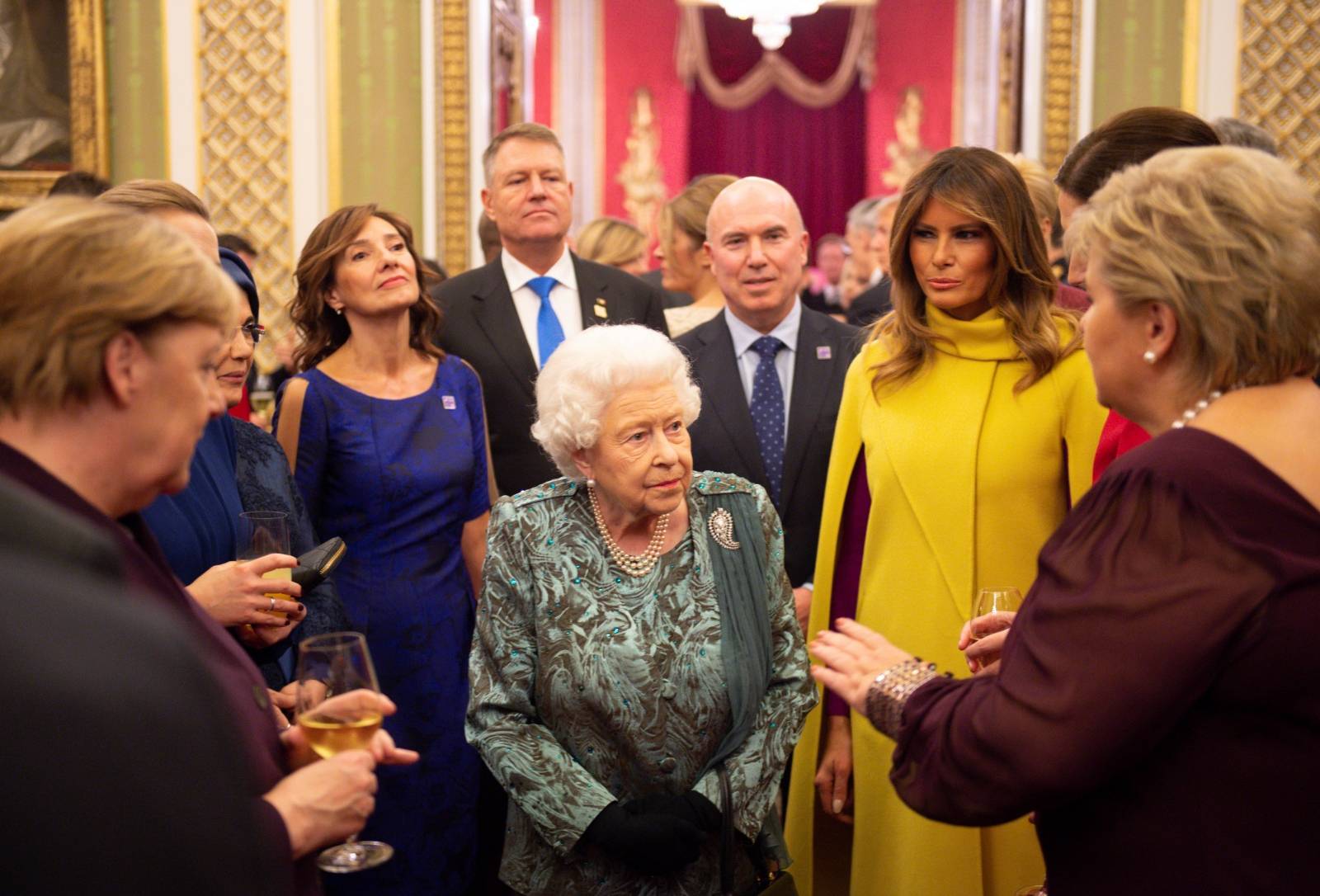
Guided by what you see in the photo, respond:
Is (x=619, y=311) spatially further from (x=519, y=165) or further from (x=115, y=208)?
(x=115, y=208)

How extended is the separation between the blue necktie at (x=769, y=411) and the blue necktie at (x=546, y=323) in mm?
715

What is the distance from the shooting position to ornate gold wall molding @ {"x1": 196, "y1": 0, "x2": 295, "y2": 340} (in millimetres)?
7586

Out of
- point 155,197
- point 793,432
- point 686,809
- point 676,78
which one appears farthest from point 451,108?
point 676,78

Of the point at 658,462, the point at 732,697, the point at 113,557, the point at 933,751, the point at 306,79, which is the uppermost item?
the point at 306,79

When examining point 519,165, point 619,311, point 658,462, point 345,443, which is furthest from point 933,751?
point 519,165

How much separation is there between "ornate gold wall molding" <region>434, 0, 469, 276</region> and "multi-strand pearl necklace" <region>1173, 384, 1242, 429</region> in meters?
6.37

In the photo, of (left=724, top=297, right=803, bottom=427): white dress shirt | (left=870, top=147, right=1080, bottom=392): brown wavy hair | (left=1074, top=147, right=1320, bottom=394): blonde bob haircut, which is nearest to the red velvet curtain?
(left=724, top=297, right=803, bottom=427): white dress shirt

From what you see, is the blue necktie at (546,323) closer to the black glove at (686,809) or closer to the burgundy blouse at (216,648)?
the black glove at (686,809)

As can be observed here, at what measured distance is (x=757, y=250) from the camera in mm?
3752

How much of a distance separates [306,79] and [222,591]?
598 centimetres

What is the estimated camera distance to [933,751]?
1698mm

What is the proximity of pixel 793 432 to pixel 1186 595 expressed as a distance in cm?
210

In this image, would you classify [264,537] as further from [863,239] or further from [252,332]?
[863,239]

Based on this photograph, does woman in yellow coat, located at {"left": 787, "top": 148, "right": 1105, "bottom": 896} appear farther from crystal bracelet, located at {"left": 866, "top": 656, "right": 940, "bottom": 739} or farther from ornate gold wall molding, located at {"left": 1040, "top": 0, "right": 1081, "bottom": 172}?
ornate gold wall molding, located at {"left": 1040, "top": 0, "right": 1081, "bottom": 172}
